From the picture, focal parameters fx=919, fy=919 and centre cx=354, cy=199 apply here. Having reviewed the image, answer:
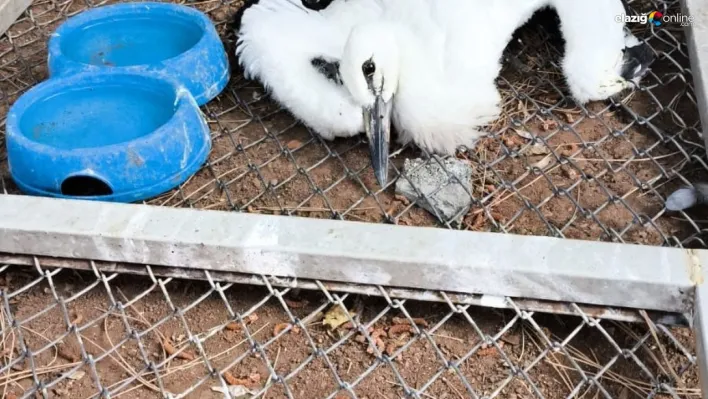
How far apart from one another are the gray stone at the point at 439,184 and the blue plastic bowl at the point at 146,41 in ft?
1.82

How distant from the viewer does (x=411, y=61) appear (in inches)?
85.3

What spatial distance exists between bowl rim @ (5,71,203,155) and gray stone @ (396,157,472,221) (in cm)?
51

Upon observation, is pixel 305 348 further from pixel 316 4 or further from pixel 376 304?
pixel 316 4

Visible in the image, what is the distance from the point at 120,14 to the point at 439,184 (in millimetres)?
969

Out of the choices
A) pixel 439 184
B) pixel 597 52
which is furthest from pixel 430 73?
pixel 597 52

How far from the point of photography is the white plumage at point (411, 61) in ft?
6.90

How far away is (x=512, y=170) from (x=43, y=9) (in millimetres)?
1446

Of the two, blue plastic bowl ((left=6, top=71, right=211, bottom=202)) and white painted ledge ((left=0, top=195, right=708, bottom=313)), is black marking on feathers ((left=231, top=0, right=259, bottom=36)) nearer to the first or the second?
blue plastic bowl ((left=6, top=71, right=211, bottom=202))

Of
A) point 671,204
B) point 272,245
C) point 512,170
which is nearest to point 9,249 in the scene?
point 272,245

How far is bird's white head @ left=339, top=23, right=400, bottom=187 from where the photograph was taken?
2082 mm

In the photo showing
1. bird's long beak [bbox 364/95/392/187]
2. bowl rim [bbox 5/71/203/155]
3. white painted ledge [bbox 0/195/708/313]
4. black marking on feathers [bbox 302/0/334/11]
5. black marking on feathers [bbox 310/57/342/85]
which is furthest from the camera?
black marking on feathers [bbox 302/0/334/11]

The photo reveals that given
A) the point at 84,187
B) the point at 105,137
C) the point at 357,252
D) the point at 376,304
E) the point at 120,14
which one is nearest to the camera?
the point at 357,252

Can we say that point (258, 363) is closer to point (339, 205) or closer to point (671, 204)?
point (339, 205)

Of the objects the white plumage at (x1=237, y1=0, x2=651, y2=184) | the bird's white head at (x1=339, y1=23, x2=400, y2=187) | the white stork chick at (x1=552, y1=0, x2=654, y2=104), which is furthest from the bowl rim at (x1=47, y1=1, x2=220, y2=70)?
the white stork chick at (x1=552, y1=0, x2=654, y2=104)
